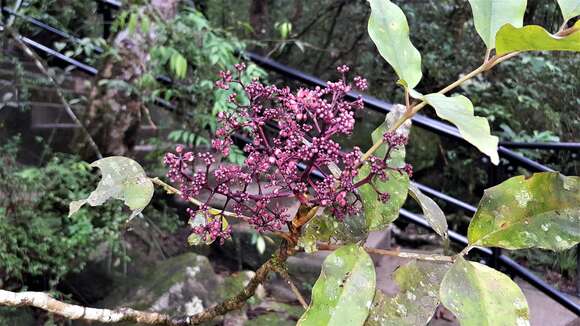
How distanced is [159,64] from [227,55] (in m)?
0.34

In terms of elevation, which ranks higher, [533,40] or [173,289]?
[533,40]

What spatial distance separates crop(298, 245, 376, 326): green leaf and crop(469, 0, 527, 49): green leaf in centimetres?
32

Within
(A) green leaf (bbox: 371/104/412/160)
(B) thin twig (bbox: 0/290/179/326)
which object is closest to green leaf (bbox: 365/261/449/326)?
(A) green leaf (bbox: 371/104/412/160)

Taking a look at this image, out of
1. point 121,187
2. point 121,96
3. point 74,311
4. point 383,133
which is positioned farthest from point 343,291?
point 121,96

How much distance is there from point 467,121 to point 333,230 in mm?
277

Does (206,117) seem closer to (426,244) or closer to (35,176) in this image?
(35,176)

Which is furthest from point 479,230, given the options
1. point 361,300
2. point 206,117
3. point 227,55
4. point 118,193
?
point 206,117

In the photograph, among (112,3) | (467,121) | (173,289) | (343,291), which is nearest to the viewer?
(467,121)

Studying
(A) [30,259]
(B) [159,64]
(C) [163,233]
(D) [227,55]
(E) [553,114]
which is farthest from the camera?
(E) [553,114]

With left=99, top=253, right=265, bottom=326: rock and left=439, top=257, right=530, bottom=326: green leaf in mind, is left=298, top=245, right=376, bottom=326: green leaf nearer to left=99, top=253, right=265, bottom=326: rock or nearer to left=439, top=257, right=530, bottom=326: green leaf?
left=439, top=257, right=530, bottom=326: green leaf

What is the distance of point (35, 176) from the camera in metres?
1.90

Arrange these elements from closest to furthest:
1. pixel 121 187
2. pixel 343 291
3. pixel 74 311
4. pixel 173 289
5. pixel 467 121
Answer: pixel 467 121 → pixel 343 291 → pixel 121 187 → pixel 74 311 → pixel 173 289

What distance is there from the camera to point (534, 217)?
0.66 m

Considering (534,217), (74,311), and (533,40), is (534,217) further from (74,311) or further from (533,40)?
(74,311)
